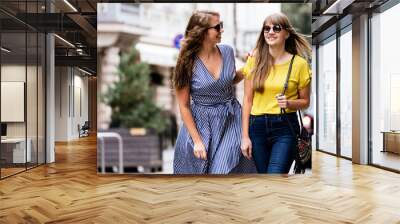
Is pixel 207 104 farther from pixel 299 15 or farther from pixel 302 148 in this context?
pixel 299 15

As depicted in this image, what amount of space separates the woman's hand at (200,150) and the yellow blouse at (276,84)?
757 mm

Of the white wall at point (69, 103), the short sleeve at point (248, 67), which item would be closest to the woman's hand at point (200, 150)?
the short sleeve at point (248, 67)

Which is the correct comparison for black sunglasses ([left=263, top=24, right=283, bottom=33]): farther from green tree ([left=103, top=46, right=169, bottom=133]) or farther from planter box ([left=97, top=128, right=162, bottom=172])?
planter box ([left=97, top=128, right=162, bottom=172])

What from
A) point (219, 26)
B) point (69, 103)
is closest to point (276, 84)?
point (219, 26)

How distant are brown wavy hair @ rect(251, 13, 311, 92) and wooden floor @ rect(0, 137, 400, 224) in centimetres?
135

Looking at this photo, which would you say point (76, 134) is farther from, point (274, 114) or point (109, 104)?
point (274, 114)

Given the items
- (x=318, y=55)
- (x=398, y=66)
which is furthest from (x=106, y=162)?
(x=318, y=55)

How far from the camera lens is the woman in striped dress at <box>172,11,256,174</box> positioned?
554 centimetres

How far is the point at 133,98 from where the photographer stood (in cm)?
570

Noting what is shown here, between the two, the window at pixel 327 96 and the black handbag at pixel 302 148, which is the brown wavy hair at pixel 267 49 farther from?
the window at pixel 327 96

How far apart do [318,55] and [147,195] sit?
22.1 ft

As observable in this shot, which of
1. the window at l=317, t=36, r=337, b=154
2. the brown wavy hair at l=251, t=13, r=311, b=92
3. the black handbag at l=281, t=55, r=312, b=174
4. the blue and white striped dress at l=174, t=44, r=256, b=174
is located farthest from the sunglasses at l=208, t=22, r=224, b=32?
the window at l=317, t=36, r=337, b=154

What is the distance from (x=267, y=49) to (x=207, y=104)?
3.38 ft

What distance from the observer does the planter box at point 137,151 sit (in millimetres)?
5668
